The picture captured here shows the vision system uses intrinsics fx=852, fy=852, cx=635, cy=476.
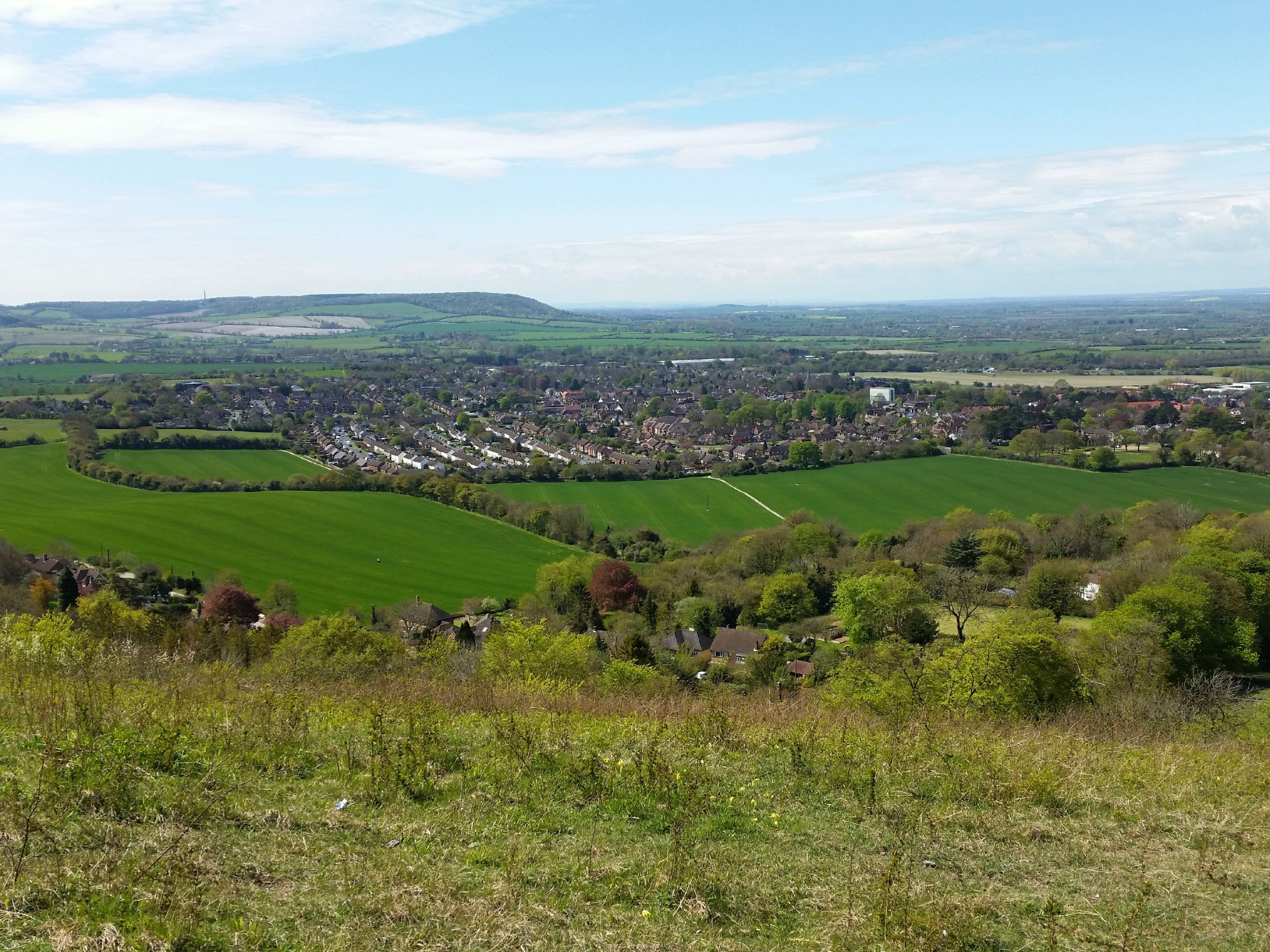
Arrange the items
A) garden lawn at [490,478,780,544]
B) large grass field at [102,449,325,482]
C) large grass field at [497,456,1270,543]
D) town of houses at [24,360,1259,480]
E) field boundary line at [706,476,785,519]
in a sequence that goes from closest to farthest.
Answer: garden lawn at [490,478,780,544]
large grass field at [497,456,1270,543]
field boundary line at [706,476,785,519]
large grass field at [102,449,325,482]
town of houses at [24,360,1259,480]

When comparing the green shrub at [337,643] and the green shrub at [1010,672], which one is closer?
the green shrub at [1010,672]

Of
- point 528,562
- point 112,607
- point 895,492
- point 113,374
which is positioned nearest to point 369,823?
point 112,607

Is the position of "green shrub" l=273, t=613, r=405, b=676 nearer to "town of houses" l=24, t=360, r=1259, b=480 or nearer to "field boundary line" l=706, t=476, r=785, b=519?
"field boundary line" l=706, t=476, r=785, b=519

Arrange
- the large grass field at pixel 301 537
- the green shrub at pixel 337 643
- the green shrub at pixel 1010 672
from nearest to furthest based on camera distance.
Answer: the green shrub at pixel 1010 672 < the green shrub at pixel 337 643 < the large grass field at pixel 301 537

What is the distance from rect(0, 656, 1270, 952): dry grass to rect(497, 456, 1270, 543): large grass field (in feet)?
136

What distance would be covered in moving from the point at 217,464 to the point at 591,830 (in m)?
66.8

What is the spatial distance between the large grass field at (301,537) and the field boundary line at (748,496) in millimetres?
14830

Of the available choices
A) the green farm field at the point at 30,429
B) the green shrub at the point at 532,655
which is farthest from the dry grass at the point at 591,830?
the green farm field at the point at 30,429

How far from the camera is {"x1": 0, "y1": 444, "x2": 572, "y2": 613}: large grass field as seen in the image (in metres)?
39.5

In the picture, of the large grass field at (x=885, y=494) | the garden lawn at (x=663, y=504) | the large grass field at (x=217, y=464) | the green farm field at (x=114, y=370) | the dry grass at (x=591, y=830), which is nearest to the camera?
the dry grass at (x=591, y=830)

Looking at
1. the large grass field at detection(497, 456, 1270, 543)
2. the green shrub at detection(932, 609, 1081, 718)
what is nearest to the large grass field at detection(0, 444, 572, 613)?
the large grass field at detection(497, 456, 1270, 543)

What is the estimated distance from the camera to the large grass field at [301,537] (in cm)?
3947

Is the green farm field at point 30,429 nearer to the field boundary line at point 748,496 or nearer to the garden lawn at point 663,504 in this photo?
the garden lawn at point 663,504

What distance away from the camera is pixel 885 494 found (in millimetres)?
59906
